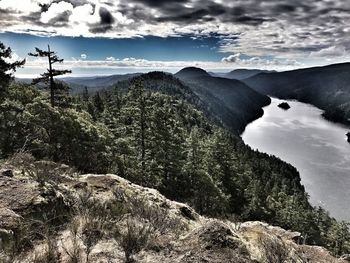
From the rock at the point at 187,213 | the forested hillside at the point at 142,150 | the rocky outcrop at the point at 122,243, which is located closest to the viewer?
the rocky outcrop at the point at 122,243

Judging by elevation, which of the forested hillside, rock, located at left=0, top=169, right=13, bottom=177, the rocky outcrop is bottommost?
the forested hillside

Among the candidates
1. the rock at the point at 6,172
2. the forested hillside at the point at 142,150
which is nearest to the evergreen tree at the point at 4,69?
the forested hillside at the point at 142,150

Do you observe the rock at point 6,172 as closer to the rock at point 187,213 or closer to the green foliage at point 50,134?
the rock at point 187,213

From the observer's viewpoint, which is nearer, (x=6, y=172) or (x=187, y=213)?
(x=6, y=172)

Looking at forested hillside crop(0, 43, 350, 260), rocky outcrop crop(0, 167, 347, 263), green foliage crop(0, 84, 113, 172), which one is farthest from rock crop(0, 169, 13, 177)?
green foliage crop(0, 84, 113, 172)

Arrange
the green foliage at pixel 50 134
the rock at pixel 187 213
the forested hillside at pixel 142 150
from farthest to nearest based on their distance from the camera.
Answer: the forested hillside at pixel 142 150
the green foliage at pixel 50 134
the rock at pixel 187 213

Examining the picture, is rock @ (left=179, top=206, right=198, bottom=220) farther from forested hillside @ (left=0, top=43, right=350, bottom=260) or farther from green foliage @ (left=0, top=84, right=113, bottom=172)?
green foliage @ (left=0, top=84, right=113, bottom=172)

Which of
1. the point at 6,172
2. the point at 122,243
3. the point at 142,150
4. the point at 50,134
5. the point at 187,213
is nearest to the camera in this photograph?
the point at 122,243

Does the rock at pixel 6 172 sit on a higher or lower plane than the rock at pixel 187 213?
higher

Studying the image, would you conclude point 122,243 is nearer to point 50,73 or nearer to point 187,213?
point 187,213

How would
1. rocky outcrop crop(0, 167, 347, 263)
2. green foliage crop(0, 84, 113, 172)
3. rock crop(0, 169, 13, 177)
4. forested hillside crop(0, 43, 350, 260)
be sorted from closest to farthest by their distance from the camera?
rocky outcrop crop(0, 167, 347, 263), rock crop(0, 169, 13, 177), green foliage crop(0, 84, 113, 172), forested hillside crop(0, 43, 350, 260)

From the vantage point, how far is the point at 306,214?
253ft

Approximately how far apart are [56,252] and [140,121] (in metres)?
42.9

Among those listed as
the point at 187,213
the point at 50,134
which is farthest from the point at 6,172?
the point at 50,134
